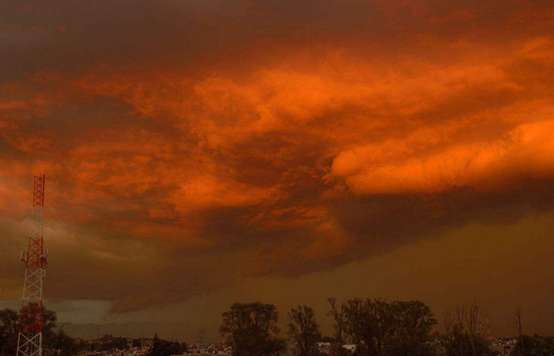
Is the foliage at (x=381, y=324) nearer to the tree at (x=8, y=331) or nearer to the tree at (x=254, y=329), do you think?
the tree at (x=254, y=329)

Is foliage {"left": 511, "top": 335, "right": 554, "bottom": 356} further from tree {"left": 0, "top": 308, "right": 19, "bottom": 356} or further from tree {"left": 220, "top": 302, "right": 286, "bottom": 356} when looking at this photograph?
tree {"left": 0, "top": 308, "right": 19, "bottom": 356}

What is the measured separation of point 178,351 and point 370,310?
5263 centimetres

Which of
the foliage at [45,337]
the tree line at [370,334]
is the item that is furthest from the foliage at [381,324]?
the foliage at [45,337]

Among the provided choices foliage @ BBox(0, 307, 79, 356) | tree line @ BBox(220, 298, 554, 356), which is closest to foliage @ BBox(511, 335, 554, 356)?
tree line @ BBox(220, 298, 554, 356)

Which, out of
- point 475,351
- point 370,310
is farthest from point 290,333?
point 475,351

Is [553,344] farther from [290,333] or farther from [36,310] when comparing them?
[36,310]

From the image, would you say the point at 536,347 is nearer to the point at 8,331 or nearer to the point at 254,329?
the point at 254,329

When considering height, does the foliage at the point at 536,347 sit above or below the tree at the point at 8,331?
below

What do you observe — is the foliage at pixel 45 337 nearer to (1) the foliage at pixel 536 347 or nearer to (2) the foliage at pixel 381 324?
(2) the foliage at pixel 381 324

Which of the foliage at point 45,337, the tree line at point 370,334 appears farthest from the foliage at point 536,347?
the foliage at point 45,337

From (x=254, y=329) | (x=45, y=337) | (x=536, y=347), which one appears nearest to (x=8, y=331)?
(x=45, y=337)

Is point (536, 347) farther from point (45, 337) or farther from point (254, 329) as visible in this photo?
point (45, 337)

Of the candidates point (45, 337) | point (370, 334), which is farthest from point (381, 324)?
point (45, 337)

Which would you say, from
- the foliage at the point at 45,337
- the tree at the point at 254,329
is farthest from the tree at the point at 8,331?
the tree at the point at 254,329
